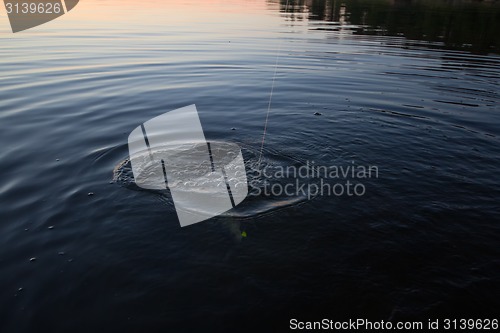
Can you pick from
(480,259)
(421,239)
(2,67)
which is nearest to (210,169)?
(421,239)

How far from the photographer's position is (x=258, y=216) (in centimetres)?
591

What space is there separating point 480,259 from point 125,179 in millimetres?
6370

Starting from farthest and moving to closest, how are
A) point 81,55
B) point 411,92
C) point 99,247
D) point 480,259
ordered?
point 81,55 → point 411,92 → point 99,247 → point 480,259

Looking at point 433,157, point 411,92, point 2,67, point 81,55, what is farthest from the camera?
point 81,55

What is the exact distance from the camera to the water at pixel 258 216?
427cm

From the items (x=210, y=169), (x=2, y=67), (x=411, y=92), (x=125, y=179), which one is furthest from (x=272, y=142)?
(x=2, y=67)

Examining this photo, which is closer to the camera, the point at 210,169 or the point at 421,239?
the point at 421,239

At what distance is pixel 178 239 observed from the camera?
541 centimetres

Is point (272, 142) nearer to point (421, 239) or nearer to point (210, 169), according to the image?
point (210, 169)

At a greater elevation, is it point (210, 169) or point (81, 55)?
point (81, 55)

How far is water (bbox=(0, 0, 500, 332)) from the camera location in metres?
4.27

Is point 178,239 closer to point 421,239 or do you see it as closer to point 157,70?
point 421,239

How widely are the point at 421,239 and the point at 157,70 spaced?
15837mm

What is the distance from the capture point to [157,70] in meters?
17.9
